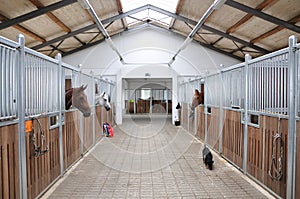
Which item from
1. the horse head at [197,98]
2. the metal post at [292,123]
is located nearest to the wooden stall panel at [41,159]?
the metal post at [292,123]

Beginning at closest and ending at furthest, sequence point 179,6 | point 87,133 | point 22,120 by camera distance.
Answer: point 22,120 < point 87,133 < point 179,6

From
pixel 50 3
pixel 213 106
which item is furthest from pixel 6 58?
pixel 50 3

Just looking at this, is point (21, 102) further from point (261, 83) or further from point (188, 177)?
point (261, 83)

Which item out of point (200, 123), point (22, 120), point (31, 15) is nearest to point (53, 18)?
point (31, 15)

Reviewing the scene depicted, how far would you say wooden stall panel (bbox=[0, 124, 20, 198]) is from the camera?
175 cm

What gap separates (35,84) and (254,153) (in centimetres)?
270

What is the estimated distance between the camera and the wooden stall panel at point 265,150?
2336mm

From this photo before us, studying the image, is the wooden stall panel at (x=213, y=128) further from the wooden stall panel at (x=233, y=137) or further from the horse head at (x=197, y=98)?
the horse head at (x=197, y=98)

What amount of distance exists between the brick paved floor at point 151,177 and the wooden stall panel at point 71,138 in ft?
0.58

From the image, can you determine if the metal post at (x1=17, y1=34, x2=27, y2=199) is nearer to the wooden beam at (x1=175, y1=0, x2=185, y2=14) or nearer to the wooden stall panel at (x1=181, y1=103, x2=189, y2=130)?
the wooden beam at (x1=175, y1=0, x2=185, y2=14)

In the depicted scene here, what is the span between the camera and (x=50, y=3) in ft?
18.7

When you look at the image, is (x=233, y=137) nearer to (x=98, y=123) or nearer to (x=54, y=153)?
(x=54, y=153)

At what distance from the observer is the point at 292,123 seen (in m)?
2.14

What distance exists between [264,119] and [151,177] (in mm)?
1584
